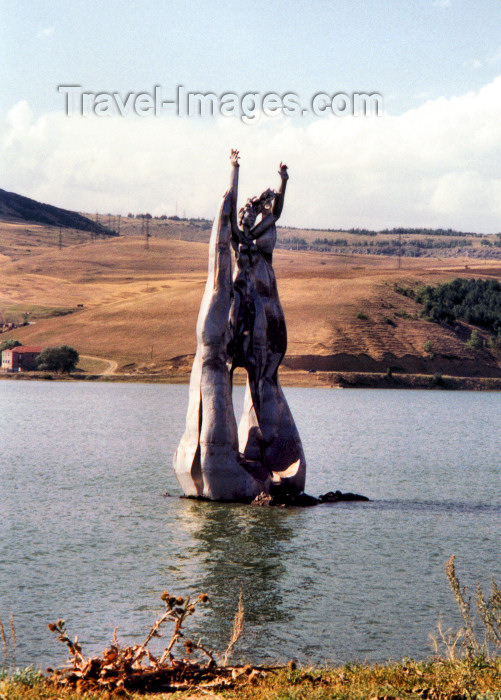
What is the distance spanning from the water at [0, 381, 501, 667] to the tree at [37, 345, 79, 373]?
68.0 metres

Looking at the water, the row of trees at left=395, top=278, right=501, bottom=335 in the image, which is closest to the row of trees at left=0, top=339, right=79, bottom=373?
the row of trees at left=395, top=278, right=501, bottom=335

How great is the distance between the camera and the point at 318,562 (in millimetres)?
20984

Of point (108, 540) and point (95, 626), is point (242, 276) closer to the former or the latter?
point (108, 540)

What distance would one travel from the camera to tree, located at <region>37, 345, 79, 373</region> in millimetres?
114375

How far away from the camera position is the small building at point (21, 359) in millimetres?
118812

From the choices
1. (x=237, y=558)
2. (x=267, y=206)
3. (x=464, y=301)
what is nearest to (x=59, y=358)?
(x=464, y=301)

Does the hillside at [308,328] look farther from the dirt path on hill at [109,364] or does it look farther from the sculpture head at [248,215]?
the sculpture head at [248,215]

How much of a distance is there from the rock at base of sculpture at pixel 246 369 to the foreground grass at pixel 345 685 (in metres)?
14.3

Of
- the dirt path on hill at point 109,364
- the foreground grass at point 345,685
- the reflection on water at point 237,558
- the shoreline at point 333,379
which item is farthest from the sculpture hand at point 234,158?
the dirt path on hill at point 109,364

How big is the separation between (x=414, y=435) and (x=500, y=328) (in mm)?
78446

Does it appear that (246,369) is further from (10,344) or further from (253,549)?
(10,344)

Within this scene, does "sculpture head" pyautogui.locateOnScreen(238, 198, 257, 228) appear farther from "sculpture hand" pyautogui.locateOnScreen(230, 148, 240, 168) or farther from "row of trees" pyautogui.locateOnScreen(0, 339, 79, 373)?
"row of trees" pyautogui.locateOnScreen(0, 339, 79, 373)

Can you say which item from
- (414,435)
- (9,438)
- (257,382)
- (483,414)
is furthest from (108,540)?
(483,414)

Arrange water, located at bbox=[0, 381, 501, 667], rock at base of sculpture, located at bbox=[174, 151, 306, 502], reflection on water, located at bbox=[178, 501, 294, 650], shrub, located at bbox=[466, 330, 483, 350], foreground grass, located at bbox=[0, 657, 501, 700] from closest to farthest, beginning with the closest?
foreground grass, located at bbox=[0, 657, 501, 700] < water, located at bbox=[0, 381, 501, 667] < reflection on water, located at bbox=[178, 501, 294, 650] < rock at base of sculpture, located at bbox=[174, 151, 306, 502] < shrub, located at bbox=[466, 330, 483, 350]
